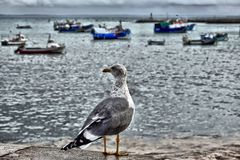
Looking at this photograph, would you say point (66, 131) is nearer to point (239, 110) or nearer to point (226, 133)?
point (226, 133)

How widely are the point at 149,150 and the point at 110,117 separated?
8.41m

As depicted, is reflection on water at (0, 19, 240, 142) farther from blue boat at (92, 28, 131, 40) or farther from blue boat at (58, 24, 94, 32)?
blue boat at (58, 24, 94, 32)

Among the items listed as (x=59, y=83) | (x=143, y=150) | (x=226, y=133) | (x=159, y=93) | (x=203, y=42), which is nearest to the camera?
(x=143, y=150)

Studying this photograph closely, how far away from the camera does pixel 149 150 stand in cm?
1347

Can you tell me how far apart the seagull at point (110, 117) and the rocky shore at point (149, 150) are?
25.4 inches

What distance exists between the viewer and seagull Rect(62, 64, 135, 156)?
16.9ft

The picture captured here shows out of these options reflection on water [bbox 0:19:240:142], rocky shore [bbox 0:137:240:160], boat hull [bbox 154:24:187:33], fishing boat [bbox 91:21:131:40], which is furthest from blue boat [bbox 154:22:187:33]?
rocky shore [bbox 0:137:240:160]

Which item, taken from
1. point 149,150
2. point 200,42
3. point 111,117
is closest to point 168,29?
point 200,42

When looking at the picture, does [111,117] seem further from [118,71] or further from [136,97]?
[136,97]

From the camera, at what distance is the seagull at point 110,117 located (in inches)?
203

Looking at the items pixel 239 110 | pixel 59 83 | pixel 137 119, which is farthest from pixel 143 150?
pixel 59 83

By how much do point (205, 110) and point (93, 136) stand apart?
58.3 ft

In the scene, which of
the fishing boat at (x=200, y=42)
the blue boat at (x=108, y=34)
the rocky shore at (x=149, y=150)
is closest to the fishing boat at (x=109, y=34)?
the blue boat at (x=108, y=34)

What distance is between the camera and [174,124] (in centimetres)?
1858
